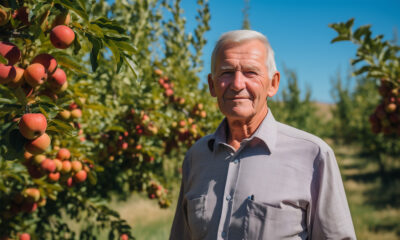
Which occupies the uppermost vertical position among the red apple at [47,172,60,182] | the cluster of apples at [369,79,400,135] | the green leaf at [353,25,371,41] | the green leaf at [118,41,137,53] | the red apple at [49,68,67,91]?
the green leaf at [353,25,371,41]

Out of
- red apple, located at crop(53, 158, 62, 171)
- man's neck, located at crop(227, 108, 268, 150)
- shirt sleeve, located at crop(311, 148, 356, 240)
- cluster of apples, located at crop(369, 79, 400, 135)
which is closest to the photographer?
shirt sleeve, located at crop(311, 148, 356, 240)

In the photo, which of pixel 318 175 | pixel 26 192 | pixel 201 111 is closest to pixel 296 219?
pixel 318 175

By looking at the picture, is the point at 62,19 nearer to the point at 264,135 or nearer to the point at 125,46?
the point at 125,46

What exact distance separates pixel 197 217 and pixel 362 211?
1075 cm

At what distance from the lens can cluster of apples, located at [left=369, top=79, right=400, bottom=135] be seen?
9.46ft

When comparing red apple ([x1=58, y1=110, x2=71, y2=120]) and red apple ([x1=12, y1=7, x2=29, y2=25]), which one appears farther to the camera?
red apple ([x1=58, y1=110, x2=71, y2=120])

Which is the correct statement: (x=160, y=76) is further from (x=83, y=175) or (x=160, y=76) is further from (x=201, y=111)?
(x=83, y=175)

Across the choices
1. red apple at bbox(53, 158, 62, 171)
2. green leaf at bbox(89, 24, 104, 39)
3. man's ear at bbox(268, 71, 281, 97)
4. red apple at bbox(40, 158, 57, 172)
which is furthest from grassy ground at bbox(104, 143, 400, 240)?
green leaf at bbox(89, 24, 104, 39)

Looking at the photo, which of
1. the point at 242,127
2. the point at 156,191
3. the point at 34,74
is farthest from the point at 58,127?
the point at 156,191

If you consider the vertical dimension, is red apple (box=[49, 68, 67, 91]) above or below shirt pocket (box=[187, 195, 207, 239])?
above

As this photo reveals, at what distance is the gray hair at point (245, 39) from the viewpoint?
159 cm

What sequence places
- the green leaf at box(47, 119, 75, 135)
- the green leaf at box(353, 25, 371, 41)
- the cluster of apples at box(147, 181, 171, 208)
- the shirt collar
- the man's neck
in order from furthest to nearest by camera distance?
1. the cluster of apples at box(147, 181, 171, 208)
2. the green leaf at box(353, 25, 371, 41)
3. the man's neck
4. the shirt collar
5. the green leaf at box(47, 119, 75, 135)

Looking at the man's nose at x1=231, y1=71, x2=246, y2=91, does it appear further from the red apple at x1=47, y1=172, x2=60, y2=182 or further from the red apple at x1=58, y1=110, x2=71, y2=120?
the red apple at x1=47, y1=172, x2=60, y2=182

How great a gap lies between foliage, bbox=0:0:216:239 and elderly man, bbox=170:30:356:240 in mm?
474
